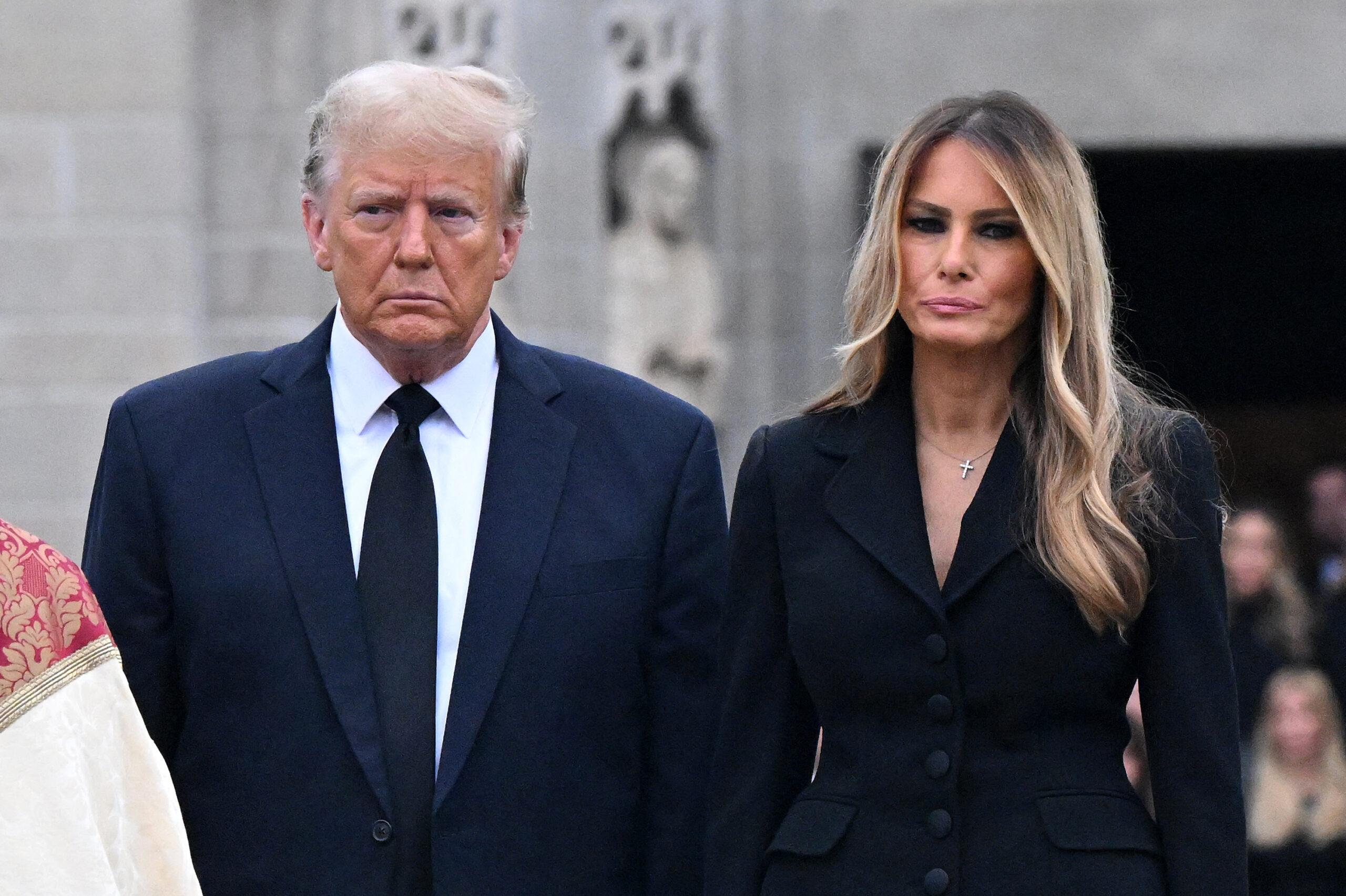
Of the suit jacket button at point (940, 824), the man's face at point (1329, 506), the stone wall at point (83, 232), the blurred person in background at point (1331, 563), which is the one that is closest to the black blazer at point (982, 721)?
the suit jacket button at point (940, 824)

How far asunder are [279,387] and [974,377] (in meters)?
1.05

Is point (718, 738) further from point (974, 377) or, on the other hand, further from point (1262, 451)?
point (1262, 451)

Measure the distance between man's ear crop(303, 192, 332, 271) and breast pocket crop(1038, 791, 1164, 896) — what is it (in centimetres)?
130

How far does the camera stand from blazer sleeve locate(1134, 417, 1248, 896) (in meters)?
3.29

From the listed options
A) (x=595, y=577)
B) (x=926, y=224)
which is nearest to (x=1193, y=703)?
(x=926, y=224)

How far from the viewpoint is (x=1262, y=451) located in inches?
364

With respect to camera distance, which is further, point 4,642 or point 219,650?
point 219,650

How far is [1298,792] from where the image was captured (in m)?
7.34

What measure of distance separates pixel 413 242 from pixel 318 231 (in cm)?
22

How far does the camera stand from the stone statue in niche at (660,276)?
24.0 feet

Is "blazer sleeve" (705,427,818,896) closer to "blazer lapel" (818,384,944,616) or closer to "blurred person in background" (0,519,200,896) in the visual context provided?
"blazer lapel" (818,384,944,616)

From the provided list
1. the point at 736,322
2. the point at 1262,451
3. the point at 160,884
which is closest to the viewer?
the point at 160,884

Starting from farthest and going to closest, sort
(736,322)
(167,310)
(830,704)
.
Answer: (736,322) < (167,310) < (830,704)

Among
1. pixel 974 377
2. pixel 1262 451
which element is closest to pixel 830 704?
pixel 974 377
